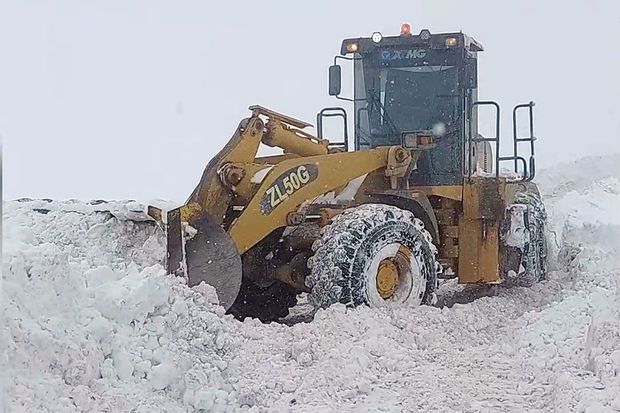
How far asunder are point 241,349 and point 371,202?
2.57 metres

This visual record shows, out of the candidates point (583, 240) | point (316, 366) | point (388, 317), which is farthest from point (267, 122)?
point (583, 240)

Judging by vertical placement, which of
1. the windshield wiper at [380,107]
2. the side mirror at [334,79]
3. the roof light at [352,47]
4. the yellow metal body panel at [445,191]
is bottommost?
the yellow metal body panel at [445,191]

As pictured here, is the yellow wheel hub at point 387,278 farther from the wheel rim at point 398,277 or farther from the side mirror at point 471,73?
the side mirror at point 471,73

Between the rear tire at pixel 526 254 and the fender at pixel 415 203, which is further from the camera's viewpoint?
the rear tire at pixel 526 254

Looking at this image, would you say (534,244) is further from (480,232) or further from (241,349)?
(241,349)

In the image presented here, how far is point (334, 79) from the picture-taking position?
8.30m

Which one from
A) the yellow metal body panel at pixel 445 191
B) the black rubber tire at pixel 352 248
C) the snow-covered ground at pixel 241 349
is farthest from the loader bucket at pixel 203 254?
the yellow metal body panel at pixel 445 191

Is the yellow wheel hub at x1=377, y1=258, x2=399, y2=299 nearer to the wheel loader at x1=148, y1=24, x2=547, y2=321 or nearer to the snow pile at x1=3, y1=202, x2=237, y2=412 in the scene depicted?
the wheel loader at x1=148, y1=24, x2=547, y2=321

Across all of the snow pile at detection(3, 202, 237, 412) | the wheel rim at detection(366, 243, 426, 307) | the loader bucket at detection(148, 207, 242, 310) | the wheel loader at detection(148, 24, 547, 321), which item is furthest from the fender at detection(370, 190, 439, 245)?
the snow pile at detection(3, 202, 237, 412)

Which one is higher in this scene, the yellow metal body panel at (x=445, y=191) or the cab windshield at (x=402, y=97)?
the cab windshield at (x=402, y=97)

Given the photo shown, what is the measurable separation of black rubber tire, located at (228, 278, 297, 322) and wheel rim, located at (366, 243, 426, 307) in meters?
0.87

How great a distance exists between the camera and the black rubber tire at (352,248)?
679 cm

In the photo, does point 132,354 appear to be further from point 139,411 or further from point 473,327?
point 473,327

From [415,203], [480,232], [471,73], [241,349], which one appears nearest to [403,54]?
[471,73]
